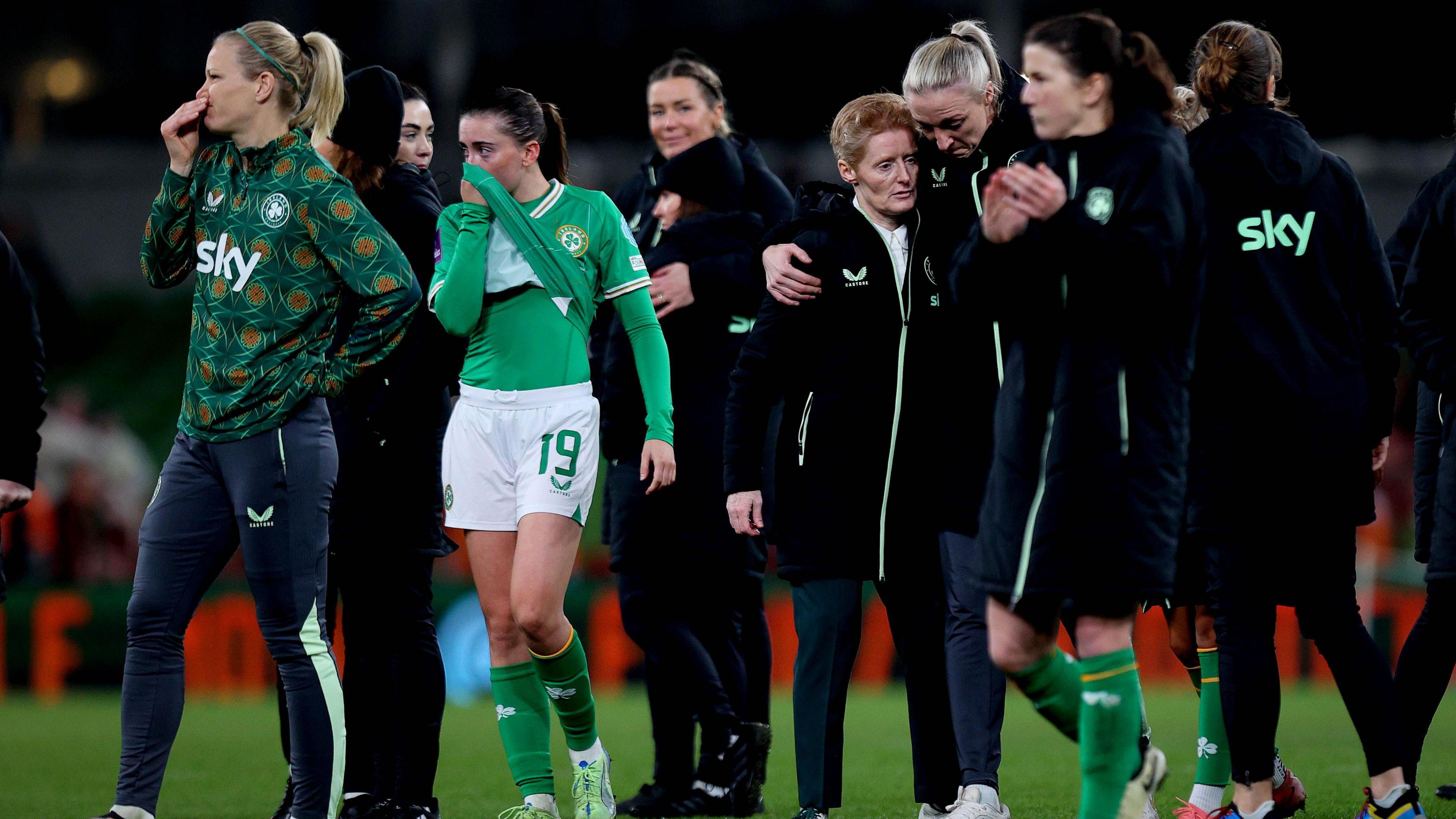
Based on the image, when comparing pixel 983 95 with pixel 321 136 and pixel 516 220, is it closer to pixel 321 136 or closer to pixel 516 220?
pixel 516 220

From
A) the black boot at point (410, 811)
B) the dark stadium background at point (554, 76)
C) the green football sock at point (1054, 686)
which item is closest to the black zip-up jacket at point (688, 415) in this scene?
the black boot at point (410, 811)

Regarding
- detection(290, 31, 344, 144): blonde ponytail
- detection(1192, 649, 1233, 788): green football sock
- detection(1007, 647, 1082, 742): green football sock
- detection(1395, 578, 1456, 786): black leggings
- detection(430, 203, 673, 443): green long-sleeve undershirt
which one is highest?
detection(290, 31, 344, 144): blonde ponytail

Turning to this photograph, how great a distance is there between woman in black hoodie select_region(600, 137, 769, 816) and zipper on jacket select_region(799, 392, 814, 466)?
87 centimetres

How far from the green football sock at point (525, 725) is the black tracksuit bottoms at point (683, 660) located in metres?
0.69

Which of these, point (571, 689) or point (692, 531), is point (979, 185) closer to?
point (692, 531)

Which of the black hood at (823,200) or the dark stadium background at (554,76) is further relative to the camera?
the dark stadium background at (554,76)

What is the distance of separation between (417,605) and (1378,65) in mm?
19086

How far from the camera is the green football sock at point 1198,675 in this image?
4918mm

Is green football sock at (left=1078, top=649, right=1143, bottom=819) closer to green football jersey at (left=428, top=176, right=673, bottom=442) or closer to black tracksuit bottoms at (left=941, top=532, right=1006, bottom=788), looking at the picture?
black tracksuit bottoms at (left=941, top=532, right=1006, bottom=788)

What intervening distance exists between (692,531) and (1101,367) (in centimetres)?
239

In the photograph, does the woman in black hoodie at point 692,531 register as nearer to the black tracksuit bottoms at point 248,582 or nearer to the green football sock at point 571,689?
the green football sock at point 571,689

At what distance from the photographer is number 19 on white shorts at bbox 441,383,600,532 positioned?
186 inches

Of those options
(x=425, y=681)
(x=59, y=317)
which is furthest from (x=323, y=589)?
(x=59, y=317)

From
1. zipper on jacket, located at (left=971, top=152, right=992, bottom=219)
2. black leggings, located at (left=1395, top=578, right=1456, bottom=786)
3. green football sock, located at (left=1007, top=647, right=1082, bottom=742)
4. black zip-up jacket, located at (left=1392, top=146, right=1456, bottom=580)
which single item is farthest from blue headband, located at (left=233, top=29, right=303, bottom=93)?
black leggings, located at (left=1395, top=578, right=1456, bottom=786)
